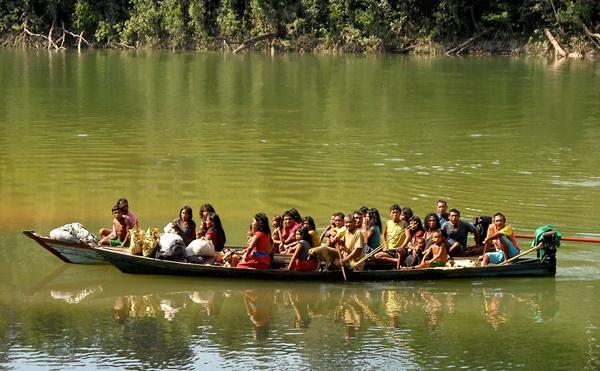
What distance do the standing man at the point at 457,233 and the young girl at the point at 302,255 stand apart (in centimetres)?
207

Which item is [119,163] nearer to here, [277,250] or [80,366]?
[277,250]

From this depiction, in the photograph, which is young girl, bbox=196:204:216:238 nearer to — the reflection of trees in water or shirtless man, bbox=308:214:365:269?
the reflection of trees in water

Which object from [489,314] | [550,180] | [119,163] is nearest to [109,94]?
[119,163]

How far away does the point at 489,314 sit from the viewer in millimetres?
13297

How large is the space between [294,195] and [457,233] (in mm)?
5255

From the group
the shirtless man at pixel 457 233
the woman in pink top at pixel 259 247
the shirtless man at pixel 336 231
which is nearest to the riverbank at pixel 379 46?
the shirtless man at pixel 457 233

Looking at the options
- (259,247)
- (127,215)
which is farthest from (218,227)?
(127,215)

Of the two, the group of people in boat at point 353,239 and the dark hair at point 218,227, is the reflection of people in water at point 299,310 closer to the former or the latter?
the group of people in boat at point 353,239

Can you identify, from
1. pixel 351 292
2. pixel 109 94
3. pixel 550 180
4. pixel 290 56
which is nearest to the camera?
pixel 351 292

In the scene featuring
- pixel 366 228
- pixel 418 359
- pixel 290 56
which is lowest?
pixel 418 359

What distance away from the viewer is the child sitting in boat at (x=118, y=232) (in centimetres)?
1527

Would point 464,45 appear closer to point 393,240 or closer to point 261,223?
point 393,240

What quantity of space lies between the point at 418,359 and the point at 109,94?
27.5 meters

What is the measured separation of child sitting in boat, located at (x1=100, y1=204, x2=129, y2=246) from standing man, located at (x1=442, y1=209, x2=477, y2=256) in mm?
4639
